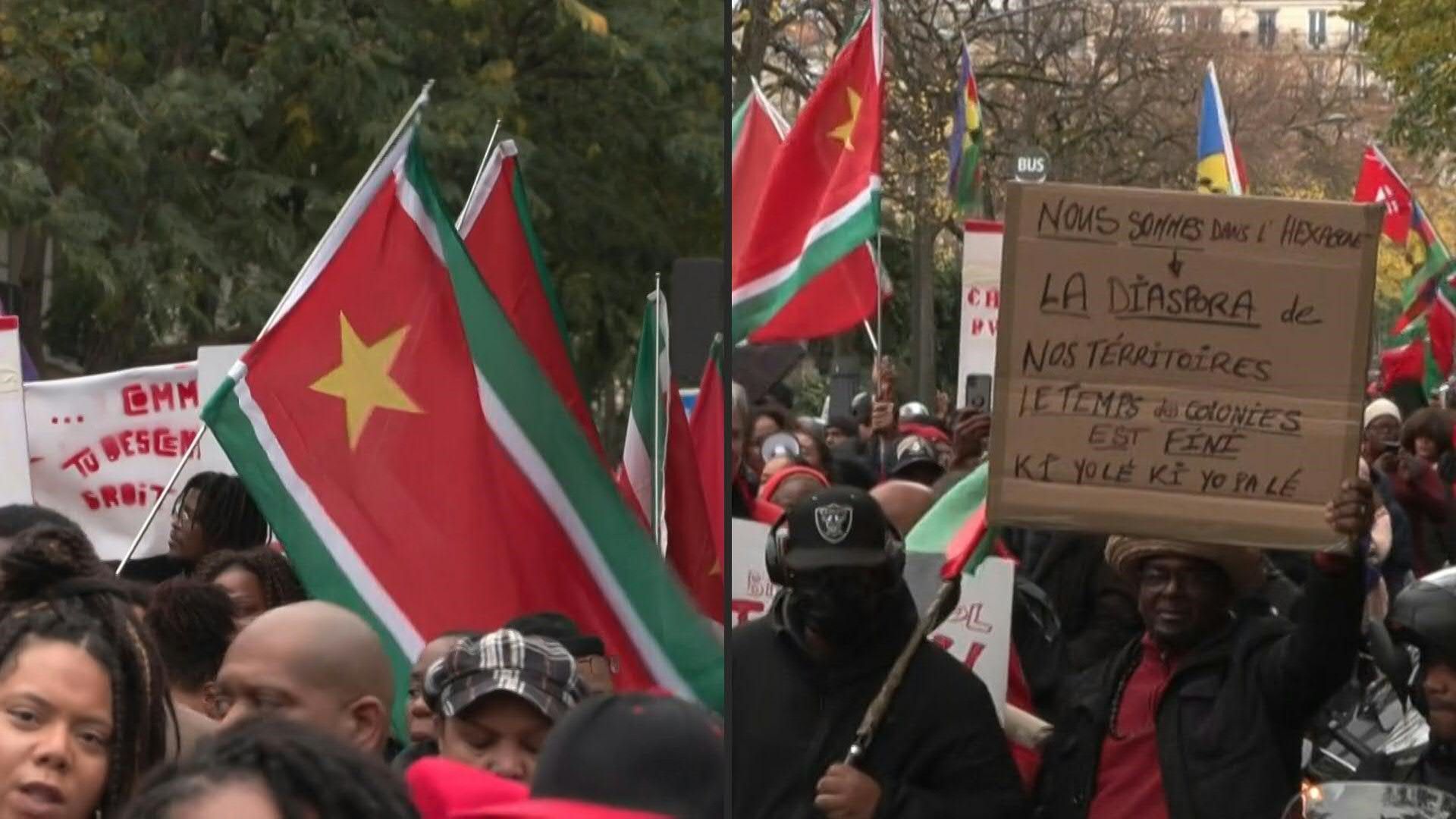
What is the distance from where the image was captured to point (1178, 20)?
178 inches

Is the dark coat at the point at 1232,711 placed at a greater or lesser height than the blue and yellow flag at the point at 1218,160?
lesser

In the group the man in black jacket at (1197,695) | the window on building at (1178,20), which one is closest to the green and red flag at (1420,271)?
the window on building at (1178,20)

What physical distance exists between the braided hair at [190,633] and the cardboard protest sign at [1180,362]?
207 cm

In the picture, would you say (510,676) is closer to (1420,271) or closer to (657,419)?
(1420,271)

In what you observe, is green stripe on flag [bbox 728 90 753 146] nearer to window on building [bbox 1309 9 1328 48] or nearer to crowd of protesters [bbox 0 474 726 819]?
crowd of protesters [bbox 0 474 726 819]

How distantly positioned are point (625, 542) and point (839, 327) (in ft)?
6.98

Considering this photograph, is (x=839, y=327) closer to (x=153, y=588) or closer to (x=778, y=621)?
(x=778, y=621)

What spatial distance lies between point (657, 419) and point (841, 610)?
3576 millimetres

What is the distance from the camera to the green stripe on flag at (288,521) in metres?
6.20

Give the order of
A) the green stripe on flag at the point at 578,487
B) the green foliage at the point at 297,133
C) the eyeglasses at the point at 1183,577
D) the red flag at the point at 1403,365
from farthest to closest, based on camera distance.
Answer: the green foliage at the point at 297,133, the green stripe on flag at the point at 578,487, the red flag at the point at 1403,365, the eyeglasses at the point at 1183,577

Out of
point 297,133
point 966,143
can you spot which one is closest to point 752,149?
point 966,143

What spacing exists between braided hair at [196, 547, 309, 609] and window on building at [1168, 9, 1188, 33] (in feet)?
8.20

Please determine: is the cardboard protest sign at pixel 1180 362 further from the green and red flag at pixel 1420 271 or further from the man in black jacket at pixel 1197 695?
the green and red flag at pixel 1420 271

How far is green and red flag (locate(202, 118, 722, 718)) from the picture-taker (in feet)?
20.5
